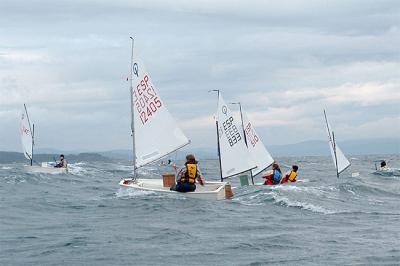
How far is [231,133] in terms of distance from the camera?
2656 centimetres

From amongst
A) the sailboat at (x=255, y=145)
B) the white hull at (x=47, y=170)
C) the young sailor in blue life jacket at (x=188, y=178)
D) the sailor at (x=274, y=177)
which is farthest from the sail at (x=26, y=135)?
the young sailor in blue life jacket at (x=188, y=178)

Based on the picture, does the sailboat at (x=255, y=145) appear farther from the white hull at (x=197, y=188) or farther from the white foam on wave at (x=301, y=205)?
the white foam on wave at (x=301, y=205)

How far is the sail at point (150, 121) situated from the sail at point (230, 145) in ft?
12.1

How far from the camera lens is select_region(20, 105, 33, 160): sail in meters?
49.1

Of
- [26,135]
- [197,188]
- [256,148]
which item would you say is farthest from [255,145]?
[26,135]

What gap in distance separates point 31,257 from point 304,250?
5268 millimetres

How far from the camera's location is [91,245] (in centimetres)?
1366

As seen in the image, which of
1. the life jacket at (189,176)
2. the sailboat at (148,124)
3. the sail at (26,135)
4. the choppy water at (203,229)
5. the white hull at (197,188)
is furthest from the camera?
the sail at (26,135)

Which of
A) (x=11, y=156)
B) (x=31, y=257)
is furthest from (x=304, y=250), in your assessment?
(x=11, y=156)

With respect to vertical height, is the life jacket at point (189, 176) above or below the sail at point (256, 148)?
below

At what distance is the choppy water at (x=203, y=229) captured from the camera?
12.5 m

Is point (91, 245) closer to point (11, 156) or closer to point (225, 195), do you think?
point (225, 195)

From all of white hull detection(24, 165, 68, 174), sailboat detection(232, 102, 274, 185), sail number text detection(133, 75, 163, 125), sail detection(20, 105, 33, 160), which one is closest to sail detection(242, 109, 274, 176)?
sailboat detection(232, 102, 274, 185)

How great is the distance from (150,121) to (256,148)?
11.4m
